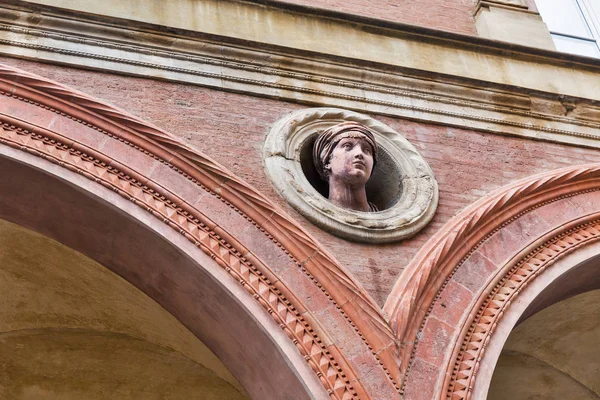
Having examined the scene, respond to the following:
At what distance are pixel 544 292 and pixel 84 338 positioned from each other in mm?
3159

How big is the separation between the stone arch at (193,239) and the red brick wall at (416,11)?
3.19 m

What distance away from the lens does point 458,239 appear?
5.69 m

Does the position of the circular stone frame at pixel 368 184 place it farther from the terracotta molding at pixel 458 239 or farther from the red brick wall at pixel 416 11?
the red brick wall at pixel 416 11

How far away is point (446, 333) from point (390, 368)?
47 cm

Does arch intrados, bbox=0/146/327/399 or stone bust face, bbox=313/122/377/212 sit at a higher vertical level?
stone bust face, bbox=313/122/377/212

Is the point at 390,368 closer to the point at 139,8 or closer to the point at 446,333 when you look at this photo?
the point at 446,333

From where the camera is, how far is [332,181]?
5.99m

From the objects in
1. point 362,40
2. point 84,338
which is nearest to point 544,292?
point 362,40

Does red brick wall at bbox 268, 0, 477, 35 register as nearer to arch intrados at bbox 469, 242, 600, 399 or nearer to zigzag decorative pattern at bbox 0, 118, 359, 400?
arch intrados at bbox 469, 242, 600, 399

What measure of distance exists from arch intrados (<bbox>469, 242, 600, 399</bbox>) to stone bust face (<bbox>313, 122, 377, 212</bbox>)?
1.16 meters

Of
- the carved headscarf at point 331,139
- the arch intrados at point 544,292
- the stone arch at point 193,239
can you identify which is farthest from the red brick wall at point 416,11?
the stone arch at point 193,239

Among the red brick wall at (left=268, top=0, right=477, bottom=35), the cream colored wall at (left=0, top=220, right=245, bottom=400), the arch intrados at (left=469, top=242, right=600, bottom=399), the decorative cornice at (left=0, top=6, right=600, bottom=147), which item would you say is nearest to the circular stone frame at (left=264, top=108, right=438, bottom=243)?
the decorative cornice at (left=0, top=6, right=600, bottom=147)

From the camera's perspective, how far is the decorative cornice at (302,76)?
5.97 meters

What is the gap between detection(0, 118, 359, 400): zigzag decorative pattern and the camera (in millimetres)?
4914
